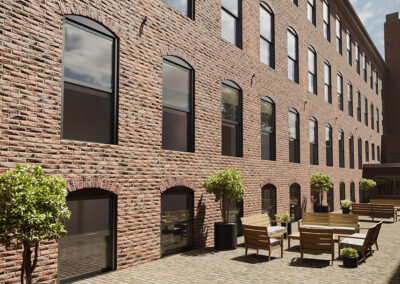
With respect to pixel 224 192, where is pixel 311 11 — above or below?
above

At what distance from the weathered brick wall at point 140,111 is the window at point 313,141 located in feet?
14.5

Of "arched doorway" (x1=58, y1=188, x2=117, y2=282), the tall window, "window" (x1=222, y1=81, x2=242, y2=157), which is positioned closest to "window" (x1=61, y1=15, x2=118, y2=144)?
"arched doorway" (x1=58, y1=188, x2=117, y2=282)

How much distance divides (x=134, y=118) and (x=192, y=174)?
2.88 meters

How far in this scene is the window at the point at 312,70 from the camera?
2138cm

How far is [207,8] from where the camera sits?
1245cm

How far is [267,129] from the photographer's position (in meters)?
16.2

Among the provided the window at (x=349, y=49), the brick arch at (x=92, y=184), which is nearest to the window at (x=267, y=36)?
the brick arch at (x=92, y=184)

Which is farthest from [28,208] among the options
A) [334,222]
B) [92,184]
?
[334,222]

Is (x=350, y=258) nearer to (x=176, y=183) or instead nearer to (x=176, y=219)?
(x=176, y=219)

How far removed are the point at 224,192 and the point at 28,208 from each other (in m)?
6.72

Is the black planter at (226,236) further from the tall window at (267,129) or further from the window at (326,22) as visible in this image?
the window at (326,22)

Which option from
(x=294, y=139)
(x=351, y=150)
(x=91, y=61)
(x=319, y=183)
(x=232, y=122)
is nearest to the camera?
(x=91, y=61)

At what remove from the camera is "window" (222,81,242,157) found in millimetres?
13531

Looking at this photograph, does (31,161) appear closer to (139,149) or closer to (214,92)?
(139,149)
